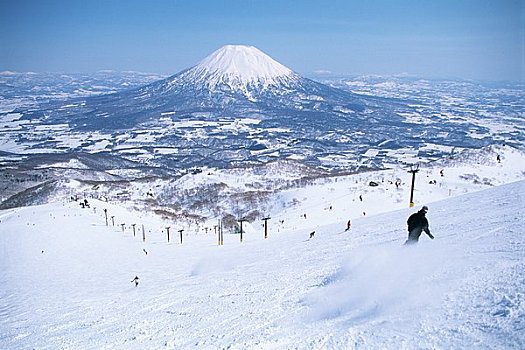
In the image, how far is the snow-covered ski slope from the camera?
746cm

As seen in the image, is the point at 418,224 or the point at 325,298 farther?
the point at 418,224

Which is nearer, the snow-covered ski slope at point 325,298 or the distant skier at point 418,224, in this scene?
the snow-covered ski slope at point 325,298

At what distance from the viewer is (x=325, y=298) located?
33.8 feet

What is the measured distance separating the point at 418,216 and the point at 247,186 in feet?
283

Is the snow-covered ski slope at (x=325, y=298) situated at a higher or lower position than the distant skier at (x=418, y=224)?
lower

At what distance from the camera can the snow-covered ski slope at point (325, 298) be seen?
7.46 metres

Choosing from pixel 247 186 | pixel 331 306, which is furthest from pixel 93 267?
pixel 247 186

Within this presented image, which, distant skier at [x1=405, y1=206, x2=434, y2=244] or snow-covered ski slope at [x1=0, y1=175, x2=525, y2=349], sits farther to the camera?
A: distant skier at [x1=405, y1=206, x2=434, y2=244]

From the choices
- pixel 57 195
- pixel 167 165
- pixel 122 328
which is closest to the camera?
pixel 122 328

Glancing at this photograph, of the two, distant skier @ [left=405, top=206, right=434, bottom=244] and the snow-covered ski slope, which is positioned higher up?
distant skier @ [left=405, top=206, right=434, bottom=244]

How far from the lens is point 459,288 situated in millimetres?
8539

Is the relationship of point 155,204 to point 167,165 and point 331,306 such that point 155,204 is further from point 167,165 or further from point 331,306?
point 167,165

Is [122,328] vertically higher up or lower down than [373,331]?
lower down

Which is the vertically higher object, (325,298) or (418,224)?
(418,224)
